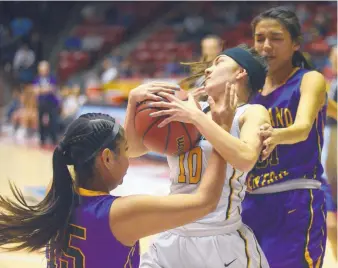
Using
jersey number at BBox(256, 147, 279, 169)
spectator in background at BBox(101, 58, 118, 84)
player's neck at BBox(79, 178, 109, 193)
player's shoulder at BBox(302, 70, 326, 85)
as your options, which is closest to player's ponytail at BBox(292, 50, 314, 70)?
player's shoulder at BBox(302, 70, 326, 85)

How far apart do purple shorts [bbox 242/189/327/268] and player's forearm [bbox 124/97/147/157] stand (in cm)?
73

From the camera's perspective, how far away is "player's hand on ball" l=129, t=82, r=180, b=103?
2521 mm

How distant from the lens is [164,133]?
99.0 inches

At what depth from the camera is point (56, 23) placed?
1795 cm

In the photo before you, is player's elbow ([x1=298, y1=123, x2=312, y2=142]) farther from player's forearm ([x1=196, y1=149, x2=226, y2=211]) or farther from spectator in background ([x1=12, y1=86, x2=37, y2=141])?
spectator in background ([x1=12, y1=86, x2=37, y2=141])

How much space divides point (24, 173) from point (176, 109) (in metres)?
6.82

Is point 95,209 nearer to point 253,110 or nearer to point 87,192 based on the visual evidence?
point 87,192

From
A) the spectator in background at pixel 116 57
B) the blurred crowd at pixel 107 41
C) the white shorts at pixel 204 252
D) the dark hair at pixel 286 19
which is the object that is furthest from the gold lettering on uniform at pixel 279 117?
the spectator in background at pixel 116 57

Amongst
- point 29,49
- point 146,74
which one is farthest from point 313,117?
point 29,49

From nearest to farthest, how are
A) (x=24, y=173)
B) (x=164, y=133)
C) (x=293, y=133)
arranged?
(x=164, y=133), (x=293, y=133), (x=24, y=173)

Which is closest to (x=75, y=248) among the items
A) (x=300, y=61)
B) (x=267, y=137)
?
(x=267, y=137)

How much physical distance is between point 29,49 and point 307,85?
1460 centimetres

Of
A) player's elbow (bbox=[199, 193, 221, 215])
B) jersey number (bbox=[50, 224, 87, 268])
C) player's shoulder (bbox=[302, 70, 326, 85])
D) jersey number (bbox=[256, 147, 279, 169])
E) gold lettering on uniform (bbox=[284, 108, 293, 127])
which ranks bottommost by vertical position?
jersey number (bbox=[50, 224, 87, 268])

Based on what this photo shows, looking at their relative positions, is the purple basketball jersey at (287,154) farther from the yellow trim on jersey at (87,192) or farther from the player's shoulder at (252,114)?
the yellow trim on jersey at (87,192)
